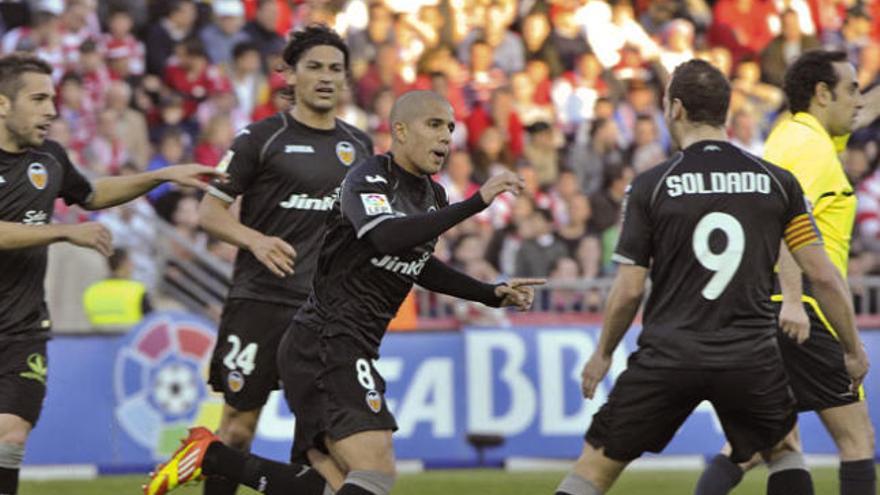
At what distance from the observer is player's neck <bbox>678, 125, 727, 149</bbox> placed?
7.75 metres

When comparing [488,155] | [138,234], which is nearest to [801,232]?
[138,234]

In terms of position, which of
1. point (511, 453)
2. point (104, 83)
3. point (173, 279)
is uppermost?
point (104, 83)

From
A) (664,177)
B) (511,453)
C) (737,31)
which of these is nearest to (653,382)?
(664,177)

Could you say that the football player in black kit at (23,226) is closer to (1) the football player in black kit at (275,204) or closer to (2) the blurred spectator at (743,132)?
(1) the football player in black kit at (275,204)

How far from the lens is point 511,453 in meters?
14.7

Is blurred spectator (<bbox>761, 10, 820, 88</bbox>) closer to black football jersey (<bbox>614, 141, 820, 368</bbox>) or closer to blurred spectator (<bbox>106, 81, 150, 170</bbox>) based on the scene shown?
blurred spectator (<bbox>106, 81, 150, 170</bbox>)

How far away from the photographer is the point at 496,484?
1317 cm

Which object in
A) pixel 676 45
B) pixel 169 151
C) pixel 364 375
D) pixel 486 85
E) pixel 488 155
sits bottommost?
pixel 488 155

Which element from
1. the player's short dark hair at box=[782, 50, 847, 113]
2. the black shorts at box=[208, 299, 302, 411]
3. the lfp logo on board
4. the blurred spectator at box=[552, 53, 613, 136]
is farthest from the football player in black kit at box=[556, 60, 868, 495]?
the blurred spectator at box=[552, 53, 613, 136]

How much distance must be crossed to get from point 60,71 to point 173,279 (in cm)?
286

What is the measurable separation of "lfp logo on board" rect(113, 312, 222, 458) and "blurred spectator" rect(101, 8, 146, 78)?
4.34m

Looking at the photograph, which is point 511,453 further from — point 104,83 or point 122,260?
point 104,83

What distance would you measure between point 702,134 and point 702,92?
0.58ft

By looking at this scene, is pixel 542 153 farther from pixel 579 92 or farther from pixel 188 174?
pixel 188 174
